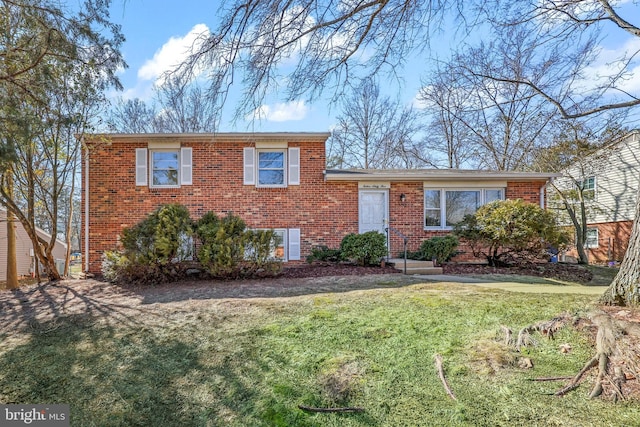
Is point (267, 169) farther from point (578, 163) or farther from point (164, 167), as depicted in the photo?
point (578, 163)

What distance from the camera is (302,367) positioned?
321cm

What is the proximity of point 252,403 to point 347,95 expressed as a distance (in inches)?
150

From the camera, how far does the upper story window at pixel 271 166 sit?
10680 mm

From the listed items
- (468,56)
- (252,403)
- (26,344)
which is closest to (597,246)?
(468,56)

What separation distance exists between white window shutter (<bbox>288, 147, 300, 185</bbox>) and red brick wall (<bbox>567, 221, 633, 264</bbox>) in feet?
47.6

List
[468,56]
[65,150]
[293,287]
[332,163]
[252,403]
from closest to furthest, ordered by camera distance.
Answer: [252,403] < [468,56] < [293,287] < [65,150] < [332,163]

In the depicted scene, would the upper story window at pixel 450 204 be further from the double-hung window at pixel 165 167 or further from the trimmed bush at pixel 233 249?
the double-hung window at pixel 165 167

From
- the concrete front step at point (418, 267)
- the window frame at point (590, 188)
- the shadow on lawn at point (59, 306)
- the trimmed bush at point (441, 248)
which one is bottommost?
the shadow on lawn at point (59, 306)

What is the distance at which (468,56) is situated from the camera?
5.68 meters

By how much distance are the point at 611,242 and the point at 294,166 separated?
15.1 metres

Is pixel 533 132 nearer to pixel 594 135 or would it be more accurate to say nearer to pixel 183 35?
pixel 594 135

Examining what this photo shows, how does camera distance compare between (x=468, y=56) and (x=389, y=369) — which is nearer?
(x=389, y=369)

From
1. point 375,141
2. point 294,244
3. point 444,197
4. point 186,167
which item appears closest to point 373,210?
point 444,197

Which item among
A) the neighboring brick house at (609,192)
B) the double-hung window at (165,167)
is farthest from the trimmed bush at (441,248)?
the neighboring brick house at (609,192)
